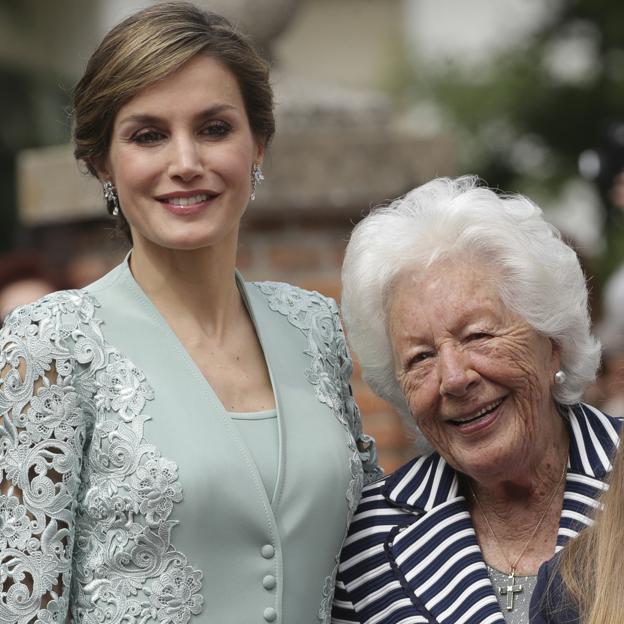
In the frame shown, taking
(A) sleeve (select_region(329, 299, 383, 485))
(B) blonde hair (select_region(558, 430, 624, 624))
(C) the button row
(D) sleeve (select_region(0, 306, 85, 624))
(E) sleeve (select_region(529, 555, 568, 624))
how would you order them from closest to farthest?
(B) blonde hair (select_region(558, 430, 624, 624))
(E) sleeve (select_region(529, 555, 568, 624))
(D) sleeve (select_region(0, 306, 85, 624))
(C) the button row
(A) sleeve (select_region(329, 299, 383, 485))

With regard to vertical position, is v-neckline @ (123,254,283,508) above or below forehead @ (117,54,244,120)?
below

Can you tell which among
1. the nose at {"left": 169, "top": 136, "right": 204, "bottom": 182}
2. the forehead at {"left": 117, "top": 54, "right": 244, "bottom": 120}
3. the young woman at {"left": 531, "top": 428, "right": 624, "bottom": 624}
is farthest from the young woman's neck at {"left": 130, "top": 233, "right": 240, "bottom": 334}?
the young woman at {"left": 531, "top": 428, "right": 624, "bottom": 624}

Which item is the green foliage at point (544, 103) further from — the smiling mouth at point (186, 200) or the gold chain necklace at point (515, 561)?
the smiling mouth at point (186, 200)

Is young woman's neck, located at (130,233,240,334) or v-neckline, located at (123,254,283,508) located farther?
young woman's neck, located at (130,233,240,334)

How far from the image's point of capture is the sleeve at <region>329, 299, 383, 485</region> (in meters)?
3.64

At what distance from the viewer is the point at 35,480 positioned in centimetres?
295

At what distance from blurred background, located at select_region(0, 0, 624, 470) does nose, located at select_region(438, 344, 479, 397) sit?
33cm

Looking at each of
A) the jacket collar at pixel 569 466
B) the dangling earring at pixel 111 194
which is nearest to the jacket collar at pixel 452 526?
the jacket collar at pixel 569 466

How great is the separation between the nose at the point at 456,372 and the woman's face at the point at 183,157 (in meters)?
0.59

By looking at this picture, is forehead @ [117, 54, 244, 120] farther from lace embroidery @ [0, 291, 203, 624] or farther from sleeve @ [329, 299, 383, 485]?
sleeve @ [329, 299, 383, 485]

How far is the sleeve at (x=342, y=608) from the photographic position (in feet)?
11.3

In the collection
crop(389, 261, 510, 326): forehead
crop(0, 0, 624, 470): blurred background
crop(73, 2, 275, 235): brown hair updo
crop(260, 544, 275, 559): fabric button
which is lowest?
crop(260, 544, 275, 559): fabric button

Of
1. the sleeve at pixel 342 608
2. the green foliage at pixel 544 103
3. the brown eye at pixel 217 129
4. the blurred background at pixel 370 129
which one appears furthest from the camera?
the green foliage at pixel 544 103

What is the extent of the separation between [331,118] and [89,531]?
303cm
